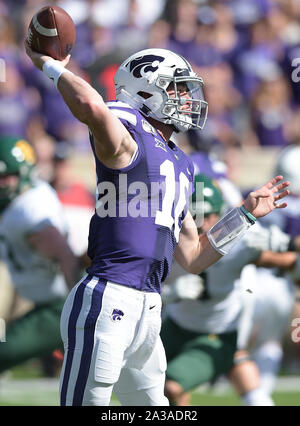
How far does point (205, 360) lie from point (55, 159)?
289 centimetres

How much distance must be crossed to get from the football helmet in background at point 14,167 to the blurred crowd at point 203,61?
294 cm

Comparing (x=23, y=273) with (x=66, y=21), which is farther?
(x=23, y=273)

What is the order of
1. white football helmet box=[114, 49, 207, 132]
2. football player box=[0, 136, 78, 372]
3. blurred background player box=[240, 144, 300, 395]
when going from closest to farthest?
white football helmet box=[114, 49, 207, 132]
football player box=[0, 136, 78, 372]
blurred background player box=[240, 144, 300, 395]

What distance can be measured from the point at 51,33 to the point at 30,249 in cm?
256

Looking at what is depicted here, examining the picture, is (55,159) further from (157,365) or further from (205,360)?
(157,365)

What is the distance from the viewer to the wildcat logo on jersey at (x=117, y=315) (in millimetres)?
3768

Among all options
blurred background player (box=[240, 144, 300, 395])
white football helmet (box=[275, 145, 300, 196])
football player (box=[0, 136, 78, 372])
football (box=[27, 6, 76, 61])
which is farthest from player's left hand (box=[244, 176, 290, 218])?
white football helmet (box=[275, 145, 300, 196])

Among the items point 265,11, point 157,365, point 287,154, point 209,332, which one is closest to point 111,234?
point 157,365

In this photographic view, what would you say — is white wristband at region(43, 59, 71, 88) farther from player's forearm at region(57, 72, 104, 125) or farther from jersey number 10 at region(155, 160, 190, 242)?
jersey number 10 at region(155, 160, 190, 242)

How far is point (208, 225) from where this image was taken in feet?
18.0

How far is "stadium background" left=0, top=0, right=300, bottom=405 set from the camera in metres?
9.59

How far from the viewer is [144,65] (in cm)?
413

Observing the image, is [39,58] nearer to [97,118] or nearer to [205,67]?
[97,118]
